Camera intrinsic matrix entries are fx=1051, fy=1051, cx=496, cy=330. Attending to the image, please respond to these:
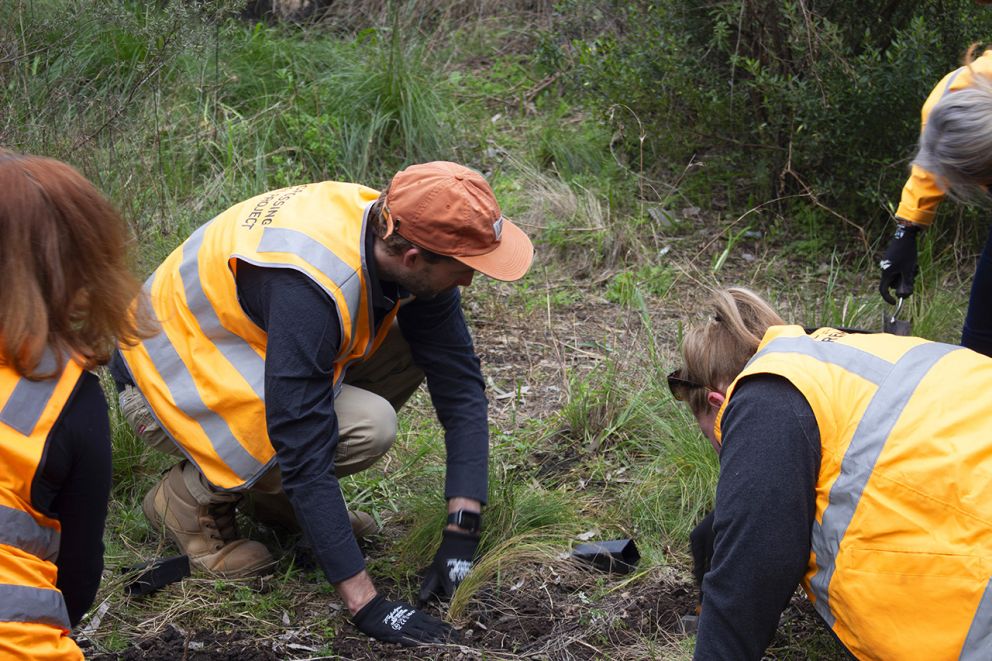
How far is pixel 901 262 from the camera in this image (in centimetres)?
380

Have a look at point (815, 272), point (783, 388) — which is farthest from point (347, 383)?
point (815, 272)

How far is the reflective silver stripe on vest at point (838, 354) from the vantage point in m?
1.99

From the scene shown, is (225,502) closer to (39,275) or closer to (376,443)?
(376,443)

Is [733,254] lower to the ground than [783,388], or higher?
lower

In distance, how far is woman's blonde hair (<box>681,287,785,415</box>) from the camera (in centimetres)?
222

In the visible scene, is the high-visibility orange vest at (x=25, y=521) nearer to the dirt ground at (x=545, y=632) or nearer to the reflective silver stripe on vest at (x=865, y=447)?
the dirt ground at (x=545, y=632)

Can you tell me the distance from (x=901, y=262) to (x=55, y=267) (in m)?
2.97

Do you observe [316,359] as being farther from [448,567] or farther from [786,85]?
[786,85]

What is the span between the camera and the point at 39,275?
187 centimetres

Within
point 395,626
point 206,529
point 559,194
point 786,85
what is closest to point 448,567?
point 395,626

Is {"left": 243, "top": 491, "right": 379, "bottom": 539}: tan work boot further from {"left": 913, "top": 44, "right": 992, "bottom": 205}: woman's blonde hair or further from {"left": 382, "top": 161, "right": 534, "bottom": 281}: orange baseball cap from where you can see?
{"left": 913, "top": 44, "right": 992, "bottom": 205}: woman's blonde hair

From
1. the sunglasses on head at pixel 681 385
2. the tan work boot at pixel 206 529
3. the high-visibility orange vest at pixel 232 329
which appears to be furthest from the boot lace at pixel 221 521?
the sunglasses on head at pixel 681 385

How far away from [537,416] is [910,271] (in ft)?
5.14

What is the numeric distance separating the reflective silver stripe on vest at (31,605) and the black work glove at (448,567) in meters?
1.42
